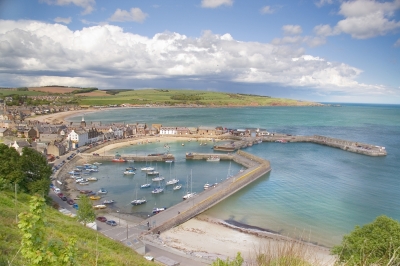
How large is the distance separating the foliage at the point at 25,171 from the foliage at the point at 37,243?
50.0 ft

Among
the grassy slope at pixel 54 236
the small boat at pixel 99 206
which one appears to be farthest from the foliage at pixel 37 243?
the small boat at pixel 99 206

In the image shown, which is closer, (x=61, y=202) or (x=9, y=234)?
(x=9, y=234)

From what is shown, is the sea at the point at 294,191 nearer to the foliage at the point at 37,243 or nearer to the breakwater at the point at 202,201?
the breakwater at the point at 202,201

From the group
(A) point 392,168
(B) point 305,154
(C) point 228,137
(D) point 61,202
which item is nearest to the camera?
(D) point 61,202

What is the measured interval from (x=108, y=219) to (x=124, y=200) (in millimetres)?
4850

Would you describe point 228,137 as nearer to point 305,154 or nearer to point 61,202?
point 305,154

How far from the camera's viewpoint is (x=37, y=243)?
13.0 feet

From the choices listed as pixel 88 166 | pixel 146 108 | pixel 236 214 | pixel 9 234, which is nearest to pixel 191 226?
pixel 236 214

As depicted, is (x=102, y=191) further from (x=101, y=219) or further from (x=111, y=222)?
(x=111, y=222)

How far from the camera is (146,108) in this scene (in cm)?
16112

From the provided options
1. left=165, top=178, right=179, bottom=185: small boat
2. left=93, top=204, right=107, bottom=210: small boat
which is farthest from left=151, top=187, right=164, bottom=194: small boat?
left=93, top=204, right=107, bottom=210: small boat

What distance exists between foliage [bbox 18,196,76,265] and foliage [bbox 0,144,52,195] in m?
15.3

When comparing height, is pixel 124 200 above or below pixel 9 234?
below

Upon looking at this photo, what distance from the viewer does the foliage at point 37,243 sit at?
378 cm
